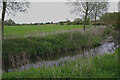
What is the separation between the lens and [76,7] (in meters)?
21.5

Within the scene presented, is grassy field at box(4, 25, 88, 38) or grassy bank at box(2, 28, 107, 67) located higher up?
grassy field at box(4, 25, 88, 38)

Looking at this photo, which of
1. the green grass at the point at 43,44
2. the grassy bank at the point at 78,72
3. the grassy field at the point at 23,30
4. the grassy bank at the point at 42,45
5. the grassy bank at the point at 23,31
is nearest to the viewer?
the grassy bank at the point at 78,72

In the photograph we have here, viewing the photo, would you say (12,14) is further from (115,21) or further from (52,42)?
(115,21)

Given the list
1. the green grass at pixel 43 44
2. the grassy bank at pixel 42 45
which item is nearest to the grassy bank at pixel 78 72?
the grassy bank at pixel 42 45

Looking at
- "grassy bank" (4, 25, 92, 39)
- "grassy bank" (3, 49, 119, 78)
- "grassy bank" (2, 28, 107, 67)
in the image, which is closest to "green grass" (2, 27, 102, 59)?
"grassy bank" (2, 28, 107, 67)

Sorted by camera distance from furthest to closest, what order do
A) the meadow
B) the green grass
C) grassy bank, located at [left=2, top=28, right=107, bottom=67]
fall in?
A: the green grass, grassy bank, located at [left=2, top=28, right=107, bottom=67], the meadow

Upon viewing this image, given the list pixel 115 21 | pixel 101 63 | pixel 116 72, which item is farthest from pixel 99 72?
pixel 115 21

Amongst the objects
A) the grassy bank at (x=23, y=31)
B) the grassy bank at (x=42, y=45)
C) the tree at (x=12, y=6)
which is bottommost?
the grassy bank at (x=42, y=45)

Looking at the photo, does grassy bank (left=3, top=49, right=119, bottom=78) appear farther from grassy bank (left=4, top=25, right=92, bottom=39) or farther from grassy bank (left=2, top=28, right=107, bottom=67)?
grassy bank (left=4, top=25, right=92, bottom=39)

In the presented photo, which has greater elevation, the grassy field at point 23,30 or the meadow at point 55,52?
the grassy field at point 23,30

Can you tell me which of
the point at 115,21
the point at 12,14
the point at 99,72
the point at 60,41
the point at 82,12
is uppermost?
the point at 82,12

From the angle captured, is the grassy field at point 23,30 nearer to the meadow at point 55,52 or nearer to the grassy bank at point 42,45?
the meadow at point 55,52

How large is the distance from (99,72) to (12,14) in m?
10.6

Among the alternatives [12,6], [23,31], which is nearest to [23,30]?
[23,31]
